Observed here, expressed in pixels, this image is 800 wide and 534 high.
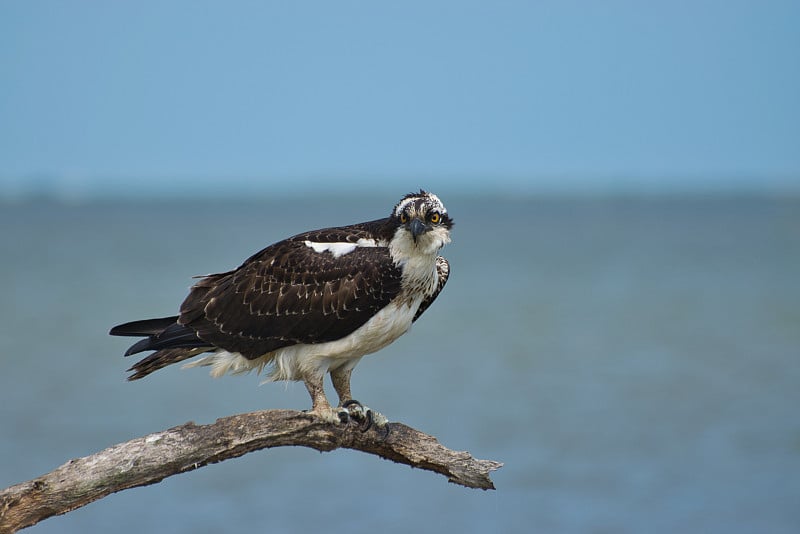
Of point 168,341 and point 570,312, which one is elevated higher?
point 168,341

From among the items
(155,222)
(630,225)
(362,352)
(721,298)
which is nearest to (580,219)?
(630,225)

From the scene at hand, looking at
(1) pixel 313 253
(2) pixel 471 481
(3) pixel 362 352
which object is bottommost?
(2) pixel 471 481

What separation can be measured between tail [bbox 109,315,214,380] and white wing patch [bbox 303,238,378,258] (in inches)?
46.2

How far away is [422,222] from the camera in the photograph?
8625 millimetres

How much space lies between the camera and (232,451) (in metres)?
8.42

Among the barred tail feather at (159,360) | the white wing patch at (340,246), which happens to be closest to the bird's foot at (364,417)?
the white wing patch at (340,246)

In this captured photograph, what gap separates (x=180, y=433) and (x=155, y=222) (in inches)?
3695

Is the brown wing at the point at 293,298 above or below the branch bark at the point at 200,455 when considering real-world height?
above

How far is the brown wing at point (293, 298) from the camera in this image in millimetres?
8898

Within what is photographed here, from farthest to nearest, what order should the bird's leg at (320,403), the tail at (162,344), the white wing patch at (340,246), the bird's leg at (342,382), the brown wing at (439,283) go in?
the bird's leg at (342,382) → the brown wing at (439,283) → the tail at (162,344) → the white wing patch at (340,246) → the bird's leg at (320,403)

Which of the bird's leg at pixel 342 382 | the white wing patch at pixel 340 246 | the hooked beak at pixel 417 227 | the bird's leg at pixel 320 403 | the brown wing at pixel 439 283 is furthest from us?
the bird's leg at pixel 342 382

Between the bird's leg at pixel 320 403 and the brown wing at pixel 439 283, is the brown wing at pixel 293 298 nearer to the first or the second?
the bird's leg at pixel 320 403

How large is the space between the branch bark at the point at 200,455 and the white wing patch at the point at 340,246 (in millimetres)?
1331

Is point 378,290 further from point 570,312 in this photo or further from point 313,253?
point 570,312
